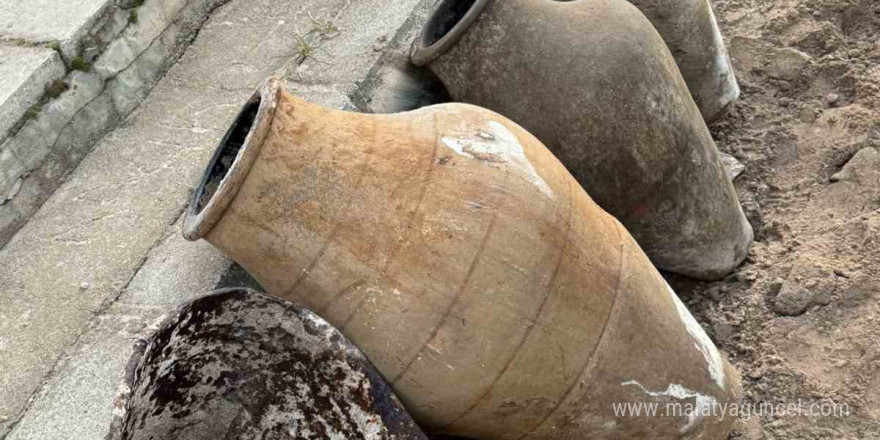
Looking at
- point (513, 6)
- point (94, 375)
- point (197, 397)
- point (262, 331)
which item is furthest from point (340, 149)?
point (94, 375)

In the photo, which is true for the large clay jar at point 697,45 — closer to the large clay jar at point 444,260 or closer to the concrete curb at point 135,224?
the concrete curb at point 135,224

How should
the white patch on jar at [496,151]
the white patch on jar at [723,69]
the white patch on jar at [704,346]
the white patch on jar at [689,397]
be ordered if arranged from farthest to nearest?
the white patch on jar at [723,69] < the white patch on jar at [704,346] < the white patch on jar at [689,397] < the white patch on jar at [496,151]

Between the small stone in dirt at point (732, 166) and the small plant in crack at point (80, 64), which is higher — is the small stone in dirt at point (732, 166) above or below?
below

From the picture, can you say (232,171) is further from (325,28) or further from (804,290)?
(804,290)

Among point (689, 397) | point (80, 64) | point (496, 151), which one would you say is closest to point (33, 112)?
point (80, 64)

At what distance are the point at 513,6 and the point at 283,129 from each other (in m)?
0.98

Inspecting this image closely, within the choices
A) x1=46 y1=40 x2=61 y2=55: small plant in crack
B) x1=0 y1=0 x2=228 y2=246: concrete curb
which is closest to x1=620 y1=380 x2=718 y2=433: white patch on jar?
x1=0 y1=0 x2=228 y2=246: concrete curb

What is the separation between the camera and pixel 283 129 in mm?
1981

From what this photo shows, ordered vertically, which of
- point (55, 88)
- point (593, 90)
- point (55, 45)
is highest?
point (593, 90)

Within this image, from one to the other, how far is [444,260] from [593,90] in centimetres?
95

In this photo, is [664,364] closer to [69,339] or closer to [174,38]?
[69,339]

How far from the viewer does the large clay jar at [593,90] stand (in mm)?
2580

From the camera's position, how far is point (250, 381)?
2010 mm

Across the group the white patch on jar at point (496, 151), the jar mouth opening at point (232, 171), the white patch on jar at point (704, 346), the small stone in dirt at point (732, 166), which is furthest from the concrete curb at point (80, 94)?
the small stone in dirt at point (732, 166)
